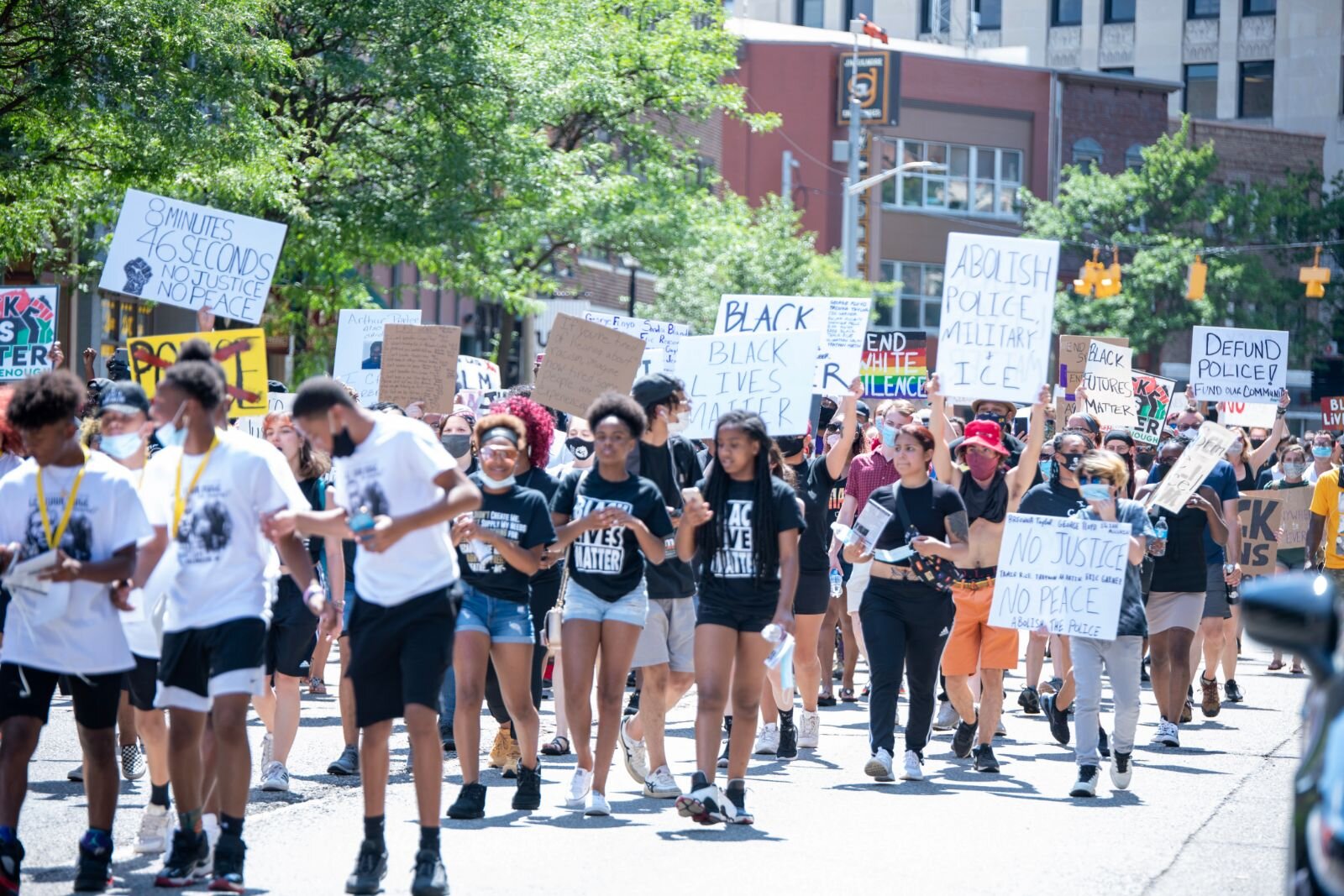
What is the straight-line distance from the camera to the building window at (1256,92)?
67625 mm

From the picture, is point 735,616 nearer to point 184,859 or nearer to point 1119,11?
point 184,859

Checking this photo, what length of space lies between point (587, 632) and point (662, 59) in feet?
79.7

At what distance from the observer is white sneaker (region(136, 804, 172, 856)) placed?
7.64 meters

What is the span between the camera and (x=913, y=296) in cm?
5650

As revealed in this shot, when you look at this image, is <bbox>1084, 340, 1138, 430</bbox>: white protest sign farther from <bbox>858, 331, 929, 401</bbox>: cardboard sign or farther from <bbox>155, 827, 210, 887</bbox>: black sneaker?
<bbox>155, 827, 210, 887</bbox>: black sneaker

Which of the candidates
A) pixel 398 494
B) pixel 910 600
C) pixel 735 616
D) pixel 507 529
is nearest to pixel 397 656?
pixel 398 494

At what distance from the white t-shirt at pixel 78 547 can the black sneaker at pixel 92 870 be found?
0.66 m

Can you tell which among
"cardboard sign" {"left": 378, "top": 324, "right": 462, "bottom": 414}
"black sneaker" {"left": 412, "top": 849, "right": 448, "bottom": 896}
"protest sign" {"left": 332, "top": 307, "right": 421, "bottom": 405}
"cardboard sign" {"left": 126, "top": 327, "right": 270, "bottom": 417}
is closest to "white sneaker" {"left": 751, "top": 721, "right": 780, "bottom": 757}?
"cardboard sign" {"left": 126, "top": 327, "right": 270, "bottom": 417}

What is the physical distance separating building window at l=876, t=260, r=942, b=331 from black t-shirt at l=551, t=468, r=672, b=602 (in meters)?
48.0

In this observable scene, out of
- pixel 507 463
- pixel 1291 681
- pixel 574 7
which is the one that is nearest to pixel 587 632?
pixel 507 463

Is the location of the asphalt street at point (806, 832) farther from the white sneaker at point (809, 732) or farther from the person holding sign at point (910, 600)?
the person holding sign at point (910, 600)

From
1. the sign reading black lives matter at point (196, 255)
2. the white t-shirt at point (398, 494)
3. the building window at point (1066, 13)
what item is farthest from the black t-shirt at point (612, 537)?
the building window at point (1066, 13)

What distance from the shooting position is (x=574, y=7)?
92.8 feet

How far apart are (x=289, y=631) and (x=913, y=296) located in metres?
48.6
